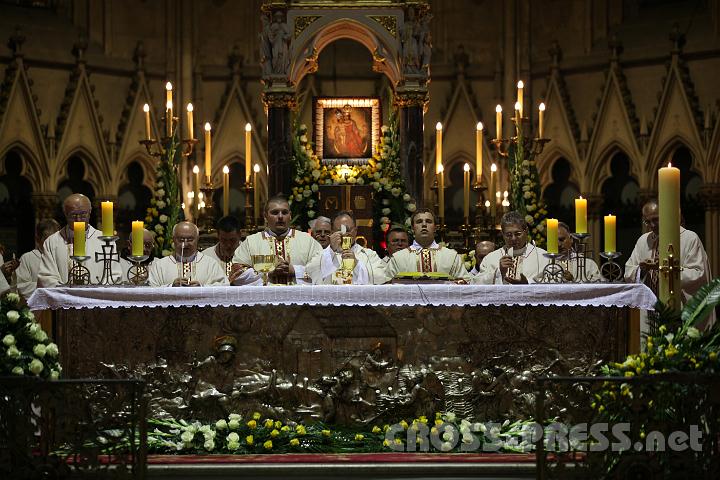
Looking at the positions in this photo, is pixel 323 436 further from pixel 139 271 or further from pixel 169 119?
pixel 169 119

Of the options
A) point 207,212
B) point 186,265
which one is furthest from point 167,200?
point 186,265

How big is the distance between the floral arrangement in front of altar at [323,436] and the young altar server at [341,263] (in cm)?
148

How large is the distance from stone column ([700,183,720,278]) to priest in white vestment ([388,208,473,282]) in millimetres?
6410

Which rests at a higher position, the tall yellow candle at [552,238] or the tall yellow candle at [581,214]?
the tall yellow candle at [581,214]

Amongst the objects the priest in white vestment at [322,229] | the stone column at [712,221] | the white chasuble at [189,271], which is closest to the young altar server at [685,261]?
the priest in white vestment at [322,229]

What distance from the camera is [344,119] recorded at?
47.6 feet

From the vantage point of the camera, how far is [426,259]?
11000mm

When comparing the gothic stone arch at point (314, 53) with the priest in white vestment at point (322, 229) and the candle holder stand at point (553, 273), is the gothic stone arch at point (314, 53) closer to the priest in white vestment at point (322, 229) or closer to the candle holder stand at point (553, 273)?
the priest in white vestment at point (322, 229)

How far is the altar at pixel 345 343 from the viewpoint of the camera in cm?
869

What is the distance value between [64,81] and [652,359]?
40.3 ft

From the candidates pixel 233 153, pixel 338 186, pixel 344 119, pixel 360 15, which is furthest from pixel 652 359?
pixel 233 153

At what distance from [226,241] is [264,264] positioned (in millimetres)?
1443

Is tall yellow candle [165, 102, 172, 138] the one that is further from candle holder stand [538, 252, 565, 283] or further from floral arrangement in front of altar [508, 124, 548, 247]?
candle holder stand [538, 252, 565, 283]

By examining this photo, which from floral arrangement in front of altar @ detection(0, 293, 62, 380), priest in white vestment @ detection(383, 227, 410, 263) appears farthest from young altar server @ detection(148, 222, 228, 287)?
floral arrangement in front of altar @ detection(0, 293, 62, 380)
